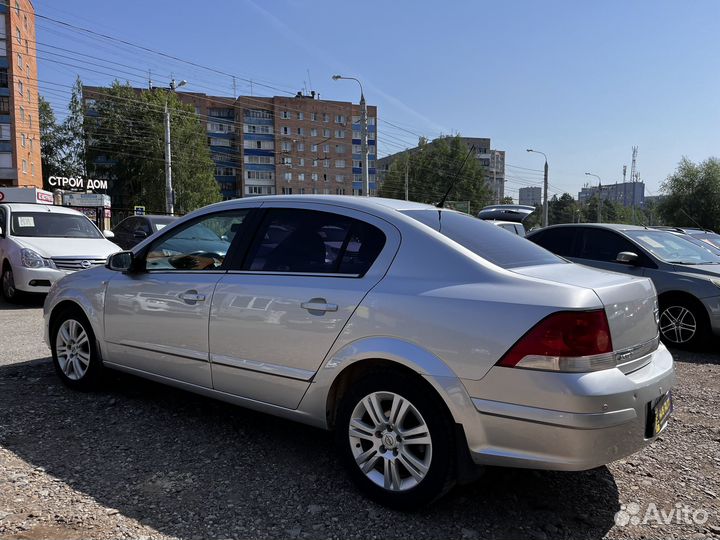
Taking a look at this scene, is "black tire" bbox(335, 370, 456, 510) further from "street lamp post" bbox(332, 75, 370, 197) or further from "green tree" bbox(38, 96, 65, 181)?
"green tree" bbox(38, 96, 65, 181)

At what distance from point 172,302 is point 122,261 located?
29.9 inches

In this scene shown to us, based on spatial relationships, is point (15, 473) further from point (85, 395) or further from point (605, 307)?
point (605, 307)

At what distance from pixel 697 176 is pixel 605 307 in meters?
54.6

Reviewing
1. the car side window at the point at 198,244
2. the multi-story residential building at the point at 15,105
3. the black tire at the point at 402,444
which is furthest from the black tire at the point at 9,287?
the multi-story residential building at the point at 15,105

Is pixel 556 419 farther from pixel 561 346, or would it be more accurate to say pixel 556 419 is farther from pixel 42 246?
pixel 42 246

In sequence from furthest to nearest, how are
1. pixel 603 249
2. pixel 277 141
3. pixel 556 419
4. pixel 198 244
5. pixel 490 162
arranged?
pixel 490 162
pixel 277 141
pixel 603 249
pixel 198 244
pixel 556 419

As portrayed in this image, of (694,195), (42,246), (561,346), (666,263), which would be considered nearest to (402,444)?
(561,346)

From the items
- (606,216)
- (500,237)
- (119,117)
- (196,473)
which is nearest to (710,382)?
(500,237)

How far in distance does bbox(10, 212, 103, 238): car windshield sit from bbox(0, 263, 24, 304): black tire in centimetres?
75

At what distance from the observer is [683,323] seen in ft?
22.4

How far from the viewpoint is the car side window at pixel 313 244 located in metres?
3.05

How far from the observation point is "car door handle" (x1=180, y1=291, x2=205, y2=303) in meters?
3.56

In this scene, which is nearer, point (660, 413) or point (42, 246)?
point (660, 413)

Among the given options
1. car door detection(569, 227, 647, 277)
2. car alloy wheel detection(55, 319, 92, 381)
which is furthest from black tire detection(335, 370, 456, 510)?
car door detection(569, 227, 647, 277)
